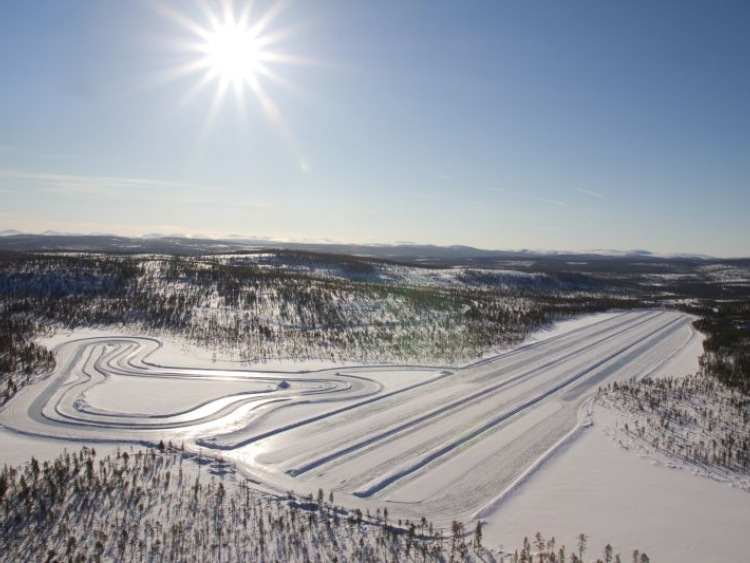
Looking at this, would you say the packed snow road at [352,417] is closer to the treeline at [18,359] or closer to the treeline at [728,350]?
the treeline at [18,359]

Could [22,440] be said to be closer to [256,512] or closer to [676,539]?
[256,512]

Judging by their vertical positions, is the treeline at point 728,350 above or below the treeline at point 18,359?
above

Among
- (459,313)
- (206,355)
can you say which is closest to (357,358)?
(206,355)

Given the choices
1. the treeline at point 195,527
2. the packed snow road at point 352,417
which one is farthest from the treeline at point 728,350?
the treeline at point 195,527

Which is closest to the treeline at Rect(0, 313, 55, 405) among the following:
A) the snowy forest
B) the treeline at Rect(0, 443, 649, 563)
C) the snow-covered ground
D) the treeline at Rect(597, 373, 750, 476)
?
the snowy forest

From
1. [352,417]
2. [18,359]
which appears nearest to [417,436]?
[352,417]

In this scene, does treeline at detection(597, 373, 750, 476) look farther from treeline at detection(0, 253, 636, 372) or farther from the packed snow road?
treeline at detection(0, 253, 636, 372)

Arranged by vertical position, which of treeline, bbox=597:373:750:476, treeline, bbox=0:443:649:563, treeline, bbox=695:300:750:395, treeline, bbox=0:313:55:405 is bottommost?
treeline, bbox=0:313:55:405
